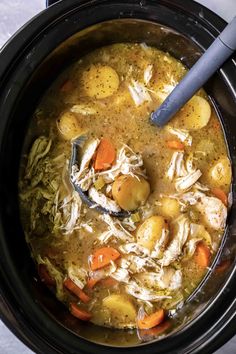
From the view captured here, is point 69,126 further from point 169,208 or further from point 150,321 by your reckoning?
point 150,321

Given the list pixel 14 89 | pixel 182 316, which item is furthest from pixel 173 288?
pixel 14 89

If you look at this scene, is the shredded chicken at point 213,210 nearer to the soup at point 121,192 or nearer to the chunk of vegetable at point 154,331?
the soup at point 121,192

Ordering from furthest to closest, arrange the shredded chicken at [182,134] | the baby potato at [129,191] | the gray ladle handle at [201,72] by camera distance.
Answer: the shredded chicken at [182,134]
the baby potato at [129,191]
the gray ladle handle at [201,72]

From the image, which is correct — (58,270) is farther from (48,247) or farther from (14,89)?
(14,89)

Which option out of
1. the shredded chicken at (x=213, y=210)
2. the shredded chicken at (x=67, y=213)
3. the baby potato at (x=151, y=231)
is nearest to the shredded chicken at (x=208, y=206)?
the shredded chicken at (x=213, y=210)

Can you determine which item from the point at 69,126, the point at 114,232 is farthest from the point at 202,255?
the point at 69,126
